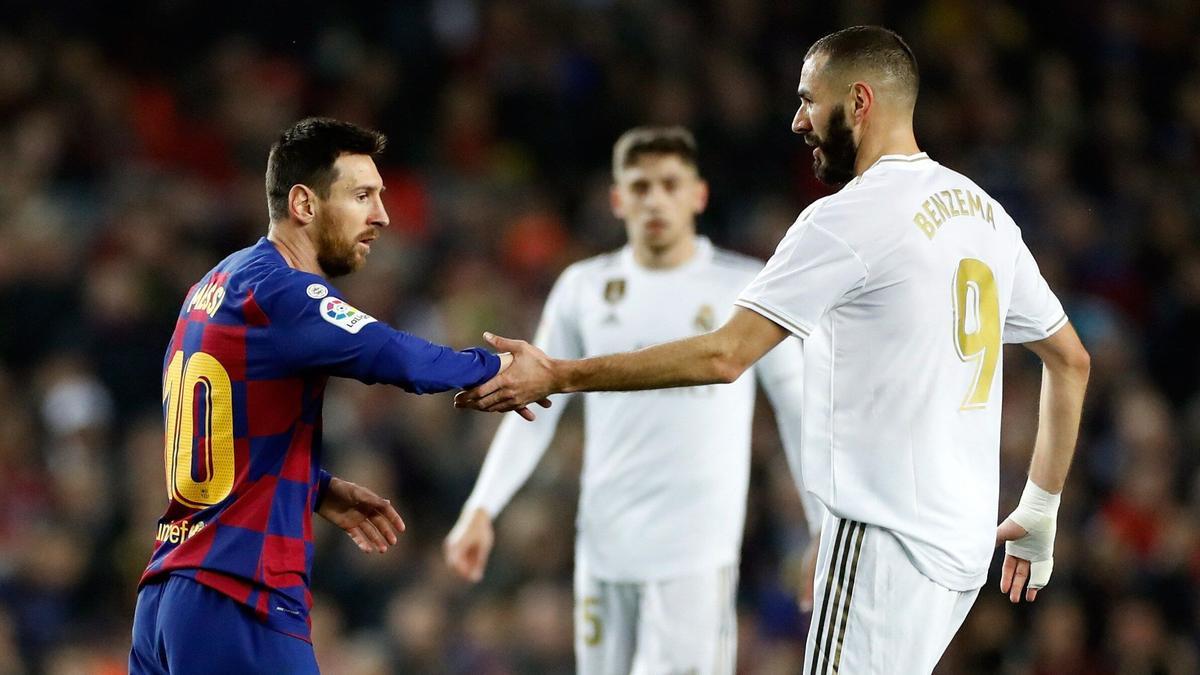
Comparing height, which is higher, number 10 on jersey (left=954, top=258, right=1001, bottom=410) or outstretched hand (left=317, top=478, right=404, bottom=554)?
number 10 on jersey (left=954, top=258, right=1001, bottom=410)

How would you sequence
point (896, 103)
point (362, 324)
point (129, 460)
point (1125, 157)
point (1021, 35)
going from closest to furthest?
point (362, 324) < point (896, 103) < point (129, 460) < point (1125, 157) < point (1021, 35)

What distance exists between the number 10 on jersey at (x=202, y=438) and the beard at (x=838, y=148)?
5.73 ft

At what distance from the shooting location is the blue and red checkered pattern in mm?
3791

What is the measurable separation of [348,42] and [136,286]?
316 cm

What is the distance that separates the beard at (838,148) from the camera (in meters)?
4.12

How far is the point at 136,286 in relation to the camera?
9.45 metres

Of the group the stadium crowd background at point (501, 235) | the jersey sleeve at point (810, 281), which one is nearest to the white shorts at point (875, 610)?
the jersey sleeve at point (810, 281)

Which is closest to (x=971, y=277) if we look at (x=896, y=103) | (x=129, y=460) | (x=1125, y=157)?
(x=896, y=103)

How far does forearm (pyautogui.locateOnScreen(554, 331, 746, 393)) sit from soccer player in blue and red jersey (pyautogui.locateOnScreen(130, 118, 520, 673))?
16.0 inches

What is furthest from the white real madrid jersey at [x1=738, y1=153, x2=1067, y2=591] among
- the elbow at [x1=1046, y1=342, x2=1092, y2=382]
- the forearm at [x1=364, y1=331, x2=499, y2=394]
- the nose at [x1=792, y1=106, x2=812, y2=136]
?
the forearm at [x1=364, y1=331, x2=499, y2=394]

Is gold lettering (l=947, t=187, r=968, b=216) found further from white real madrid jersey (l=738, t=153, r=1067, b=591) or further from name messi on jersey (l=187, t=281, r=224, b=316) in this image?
name messi on jersey (l=187, t=281, r=224, b=316)

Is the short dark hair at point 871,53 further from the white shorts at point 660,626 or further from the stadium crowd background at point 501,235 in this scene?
the stadium crowd background at point 501,235

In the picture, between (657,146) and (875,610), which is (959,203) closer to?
(875,610)

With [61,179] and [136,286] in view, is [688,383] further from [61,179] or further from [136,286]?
[61,179]
